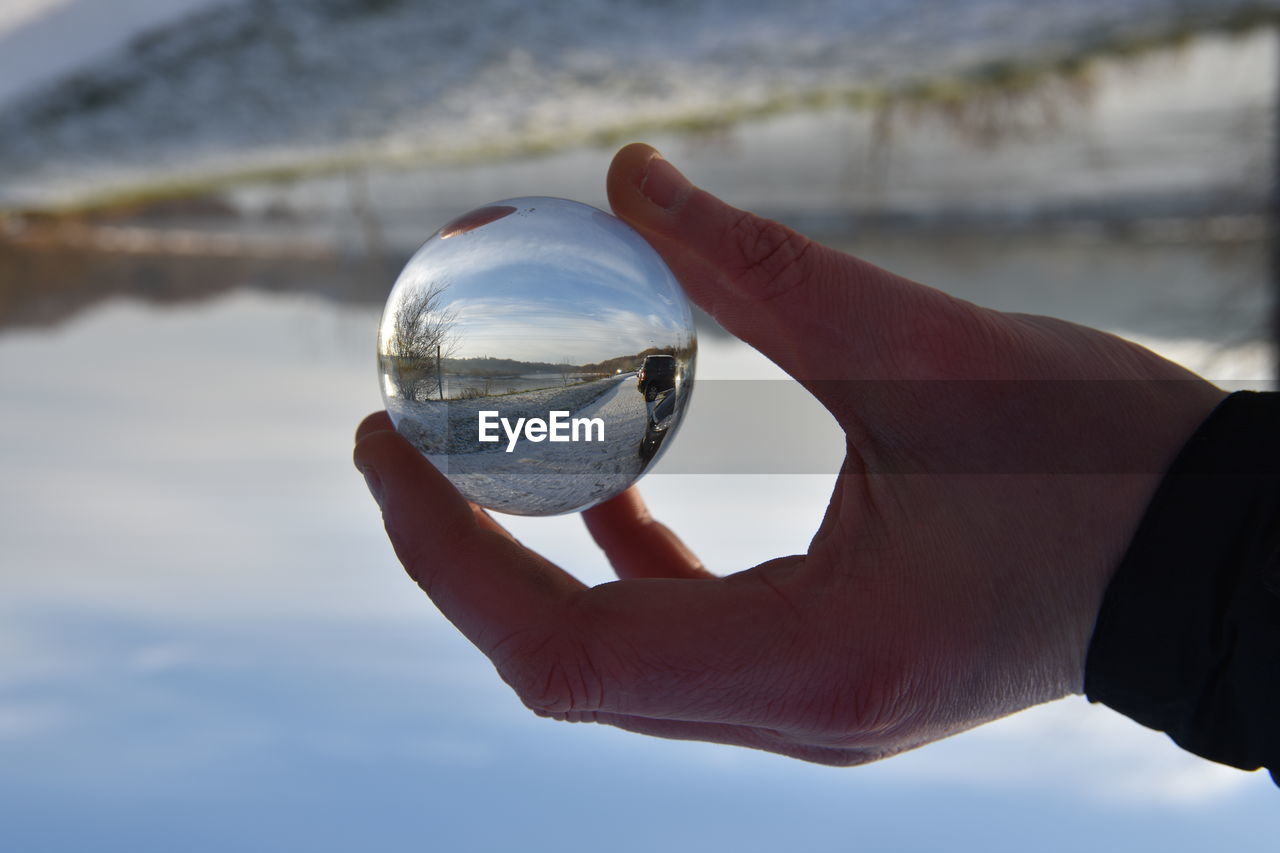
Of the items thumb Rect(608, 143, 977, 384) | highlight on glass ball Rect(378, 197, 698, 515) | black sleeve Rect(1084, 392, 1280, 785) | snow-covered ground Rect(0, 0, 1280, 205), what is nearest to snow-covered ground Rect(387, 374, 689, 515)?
highlight on glass ball Rect(378, 197, 698, 515)

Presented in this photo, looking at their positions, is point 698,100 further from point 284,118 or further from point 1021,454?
point 1021,454

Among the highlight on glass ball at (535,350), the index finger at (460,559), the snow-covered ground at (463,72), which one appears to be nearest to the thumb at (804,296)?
the highlight on glass ball at (535,350)

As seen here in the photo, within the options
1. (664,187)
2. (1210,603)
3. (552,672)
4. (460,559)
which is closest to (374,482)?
(460,559)

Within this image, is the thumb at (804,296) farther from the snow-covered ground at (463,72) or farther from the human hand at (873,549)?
the snow-covered ground at (463,72)

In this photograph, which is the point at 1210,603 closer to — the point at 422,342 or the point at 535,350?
the point at 535,350

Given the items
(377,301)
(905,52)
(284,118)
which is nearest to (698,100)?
(905,52)
